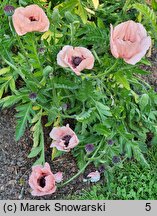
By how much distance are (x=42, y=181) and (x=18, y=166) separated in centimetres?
37

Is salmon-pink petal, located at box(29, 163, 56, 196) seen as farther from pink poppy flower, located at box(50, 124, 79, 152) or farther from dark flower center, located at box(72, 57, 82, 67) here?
dark flower center, located at box(72, 57, 82, 67)

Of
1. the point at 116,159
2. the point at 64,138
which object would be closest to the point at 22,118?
the point at 64,138

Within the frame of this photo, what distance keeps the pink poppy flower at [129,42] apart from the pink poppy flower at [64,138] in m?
0.50

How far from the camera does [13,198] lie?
9.70 ft

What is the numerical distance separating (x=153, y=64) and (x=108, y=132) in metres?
0.80

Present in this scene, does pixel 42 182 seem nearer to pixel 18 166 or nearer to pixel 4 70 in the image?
pixel 18 166

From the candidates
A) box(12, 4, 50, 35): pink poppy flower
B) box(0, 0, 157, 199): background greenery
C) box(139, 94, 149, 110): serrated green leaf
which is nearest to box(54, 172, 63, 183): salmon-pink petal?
box(0, 0, 157, 199): background greenery

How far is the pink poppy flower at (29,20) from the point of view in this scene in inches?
95.6

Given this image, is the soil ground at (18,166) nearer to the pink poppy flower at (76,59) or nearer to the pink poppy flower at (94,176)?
the pink poppy flower at (94,176)

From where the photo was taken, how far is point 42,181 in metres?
2.69

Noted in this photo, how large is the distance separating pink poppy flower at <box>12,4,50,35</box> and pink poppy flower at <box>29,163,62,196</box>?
0.64 m

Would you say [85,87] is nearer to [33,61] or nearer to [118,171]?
[33,61]

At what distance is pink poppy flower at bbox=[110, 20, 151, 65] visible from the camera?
2.39 metres

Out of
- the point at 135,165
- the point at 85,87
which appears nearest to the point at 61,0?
the point at 85,87
